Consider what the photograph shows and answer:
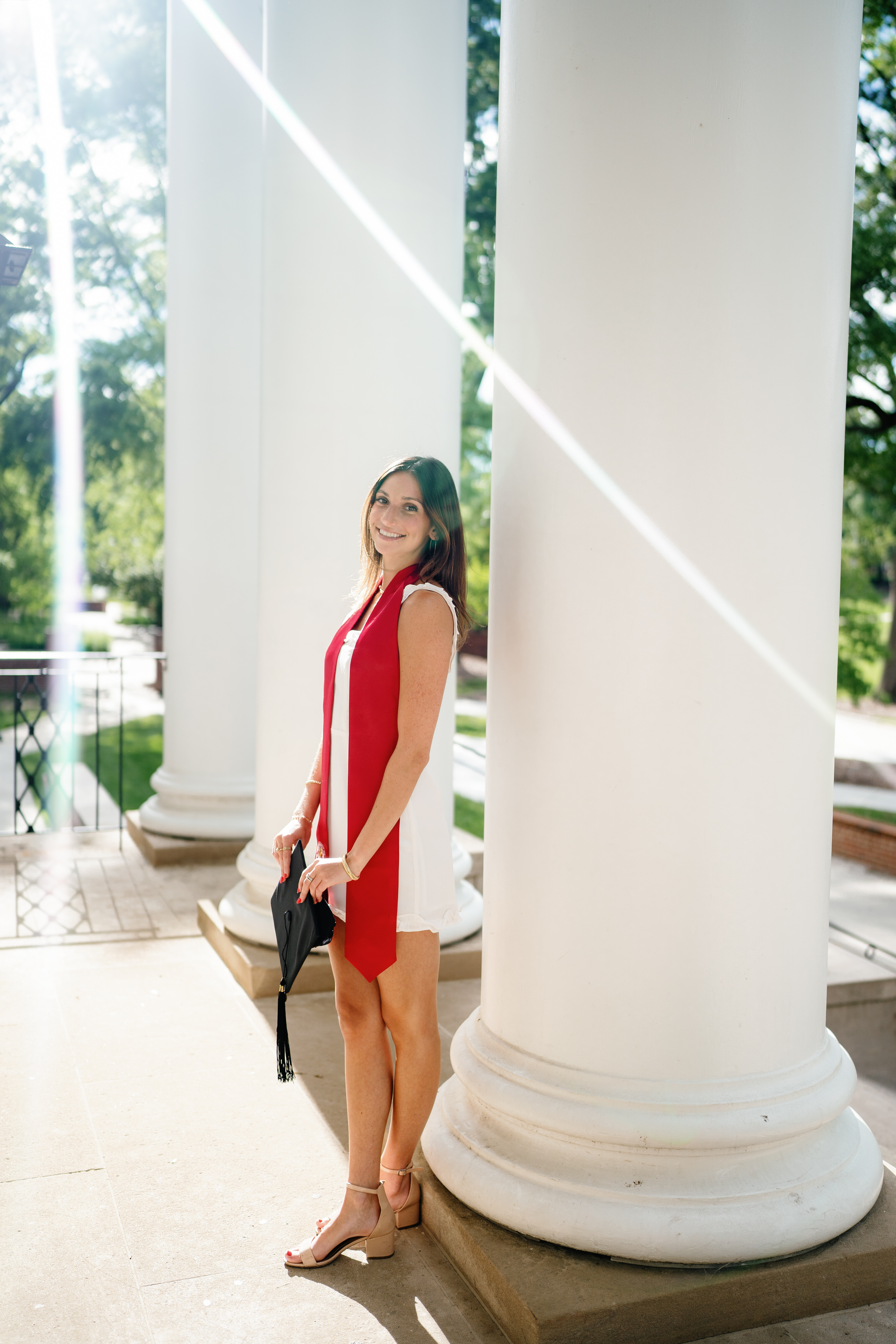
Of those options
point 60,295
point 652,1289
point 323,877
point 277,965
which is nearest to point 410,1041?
point 323,877

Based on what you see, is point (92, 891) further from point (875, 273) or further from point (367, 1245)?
point (875, 273)

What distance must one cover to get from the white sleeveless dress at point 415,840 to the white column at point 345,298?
2469 millimetres

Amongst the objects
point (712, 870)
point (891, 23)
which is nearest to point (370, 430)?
point (712, 870)

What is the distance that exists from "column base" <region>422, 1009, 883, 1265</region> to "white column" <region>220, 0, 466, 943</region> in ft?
9.28

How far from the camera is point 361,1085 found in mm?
3727

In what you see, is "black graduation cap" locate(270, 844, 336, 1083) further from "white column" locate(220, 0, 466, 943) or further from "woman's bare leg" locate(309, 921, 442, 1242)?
"white column" locate(220, 0, 466, 943)

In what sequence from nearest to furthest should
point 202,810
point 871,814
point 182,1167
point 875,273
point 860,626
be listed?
point 182,1167 < point 202,810 < point 875,273 < point 871,814 < point 860,626

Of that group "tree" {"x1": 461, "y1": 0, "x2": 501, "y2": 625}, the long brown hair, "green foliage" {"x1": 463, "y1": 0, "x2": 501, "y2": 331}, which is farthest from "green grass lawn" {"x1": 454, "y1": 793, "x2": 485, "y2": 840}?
the long brown hair

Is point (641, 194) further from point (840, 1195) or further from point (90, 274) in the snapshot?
point (90, 274)

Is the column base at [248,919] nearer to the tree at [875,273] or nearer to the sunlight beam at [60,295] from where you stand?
the tree at [875,273]

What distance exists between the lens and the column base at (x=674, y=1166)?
3.28 meters

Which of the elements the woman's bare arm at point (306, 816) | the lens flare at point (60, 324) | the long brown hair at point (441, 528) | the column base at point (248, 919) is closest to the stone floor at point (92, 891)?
the column base at point (248, 919)

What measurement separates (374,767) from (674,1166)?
4.74 ft

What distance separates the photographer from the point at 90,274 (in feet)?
66.8
